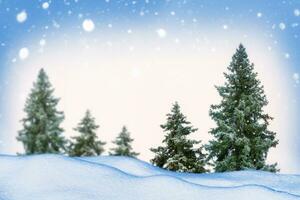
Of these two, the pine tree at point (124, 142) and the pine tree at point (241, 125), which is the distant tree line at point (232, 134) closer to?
the pine tree at point (241, 125)

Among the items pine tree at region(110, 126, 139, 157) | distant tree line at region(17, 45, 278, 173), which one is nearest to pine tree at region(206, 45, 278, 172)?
distant tree line at region(17, 45, 278, 173)

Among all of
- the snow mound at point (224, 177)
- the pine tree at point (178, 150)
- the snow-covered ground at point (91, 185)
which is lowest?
the snow-covered ground at point (91, 185)

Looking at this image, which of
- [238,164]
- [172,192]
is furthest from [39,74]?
[172,192]

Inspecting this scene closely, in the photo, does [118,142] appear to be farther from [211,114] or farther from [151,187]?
[151,187]

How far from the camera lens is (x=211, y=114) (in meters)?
24.4

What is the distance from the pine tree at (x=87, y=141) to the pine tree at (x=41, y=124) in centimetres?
96

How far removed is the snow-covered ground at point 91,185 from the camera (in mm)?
5617

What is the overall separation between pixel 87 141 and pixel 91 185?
3065 centimetres

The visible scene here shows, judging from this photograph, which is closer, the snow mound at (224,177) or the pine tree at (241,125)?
the snow mound at (224,177)

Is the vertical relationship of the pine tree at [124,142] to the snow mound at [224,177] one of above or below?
above

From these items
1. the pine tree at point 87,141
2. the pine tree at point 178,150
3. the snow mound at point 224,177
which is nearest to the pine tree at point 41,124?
the pine tree at point 87,141

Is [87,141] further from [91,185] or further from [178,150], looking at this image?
[91,185]

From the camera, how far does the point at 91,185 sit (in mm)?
5953

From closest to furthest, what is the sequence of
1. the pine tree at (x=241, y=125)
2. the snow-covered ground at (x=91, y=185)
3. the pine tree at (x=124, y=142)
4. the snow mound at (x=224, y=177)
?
the snow-covered ground at (x=91, y=185), the snow mound at (x=224, y=177), the pine tree at (x=241, y=125), the pine tree at (x=124, y=142)
